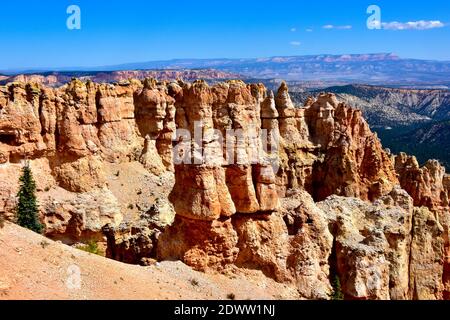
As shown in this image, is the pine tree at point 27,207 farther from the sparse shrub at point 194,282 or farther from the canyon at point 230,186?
the sparse shrub at point 194,282

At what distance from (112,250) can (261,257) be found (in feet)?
Answer: 51.0

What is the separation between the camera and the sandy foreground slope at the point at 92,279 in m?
20.4

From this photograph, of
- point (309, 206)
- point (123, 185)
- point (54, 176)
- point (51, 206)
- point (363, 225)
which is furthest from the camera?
point (123, 185)

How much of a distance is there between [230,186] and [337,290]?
27.9 ft

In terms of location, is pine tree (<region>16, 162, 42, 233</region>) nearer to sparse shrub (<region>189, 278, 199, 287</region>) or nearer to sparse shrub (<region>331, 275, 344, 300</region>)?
sparse shrub (<region>189, 278, 199, 287</region>)

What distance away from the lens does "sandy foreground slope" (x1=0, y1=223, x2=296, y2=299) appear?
20.4 metres

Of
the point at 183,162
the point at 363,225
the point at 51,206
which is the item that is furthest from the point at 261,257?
the point at 51,206

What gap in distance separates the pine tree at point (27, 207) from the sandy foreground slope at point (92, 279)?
39.8 feet

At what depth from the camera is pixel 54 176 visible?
45094 millimetres

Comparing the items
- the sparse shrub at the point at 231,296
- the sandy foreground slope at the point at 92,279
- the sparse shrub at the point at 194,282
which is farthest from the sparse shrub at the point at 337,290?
the sparse shrub at the point at 194,282

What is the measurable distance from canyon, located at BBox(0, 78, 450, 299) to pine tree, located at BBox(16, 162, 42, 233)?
2.86 metres

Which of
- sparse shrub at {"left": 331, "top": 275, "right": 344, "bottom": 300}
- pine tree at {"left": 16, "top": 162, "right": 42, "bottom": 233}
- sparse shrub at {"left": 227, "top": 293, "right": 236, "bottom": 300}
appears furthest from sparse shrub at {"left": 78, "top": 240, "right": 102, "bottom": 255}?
sparse shrub at {"left": 331, "top": 275, "right": 344, "bottom": 300}
